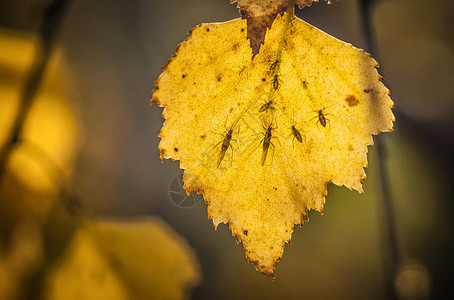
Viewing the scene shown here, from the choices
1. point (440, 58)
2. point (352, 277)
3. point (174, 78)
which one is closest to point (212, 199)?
point (174, 78)

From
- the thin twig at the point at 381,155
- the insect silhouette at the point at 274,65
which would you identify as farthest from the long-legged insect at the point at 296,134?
the thin twig at the point at 381,155

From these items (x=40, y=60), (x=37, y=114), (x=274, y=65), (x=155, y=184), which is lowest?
(x=155, y=184)

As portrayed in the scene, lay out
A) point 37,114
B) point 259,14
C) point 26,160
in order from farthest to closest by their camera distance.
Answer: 1. point 37,114
2. point 26,160
3. point 259,14

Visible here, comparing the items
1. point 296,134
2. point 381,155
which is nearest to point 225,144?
point 296,134

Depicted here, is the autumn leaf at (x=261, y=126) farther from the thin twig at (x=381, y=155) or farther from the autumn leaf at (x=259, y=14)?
the thin twig at (x=381, y=155)

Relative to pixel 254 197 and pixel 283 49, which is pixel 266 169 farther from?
pixel 283 49

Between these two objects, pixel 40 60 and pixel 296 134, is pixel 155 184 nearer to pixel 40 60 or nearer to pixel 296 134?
pixel 40 60

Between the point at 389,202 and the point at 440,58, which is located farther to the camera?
the point at 440,58
